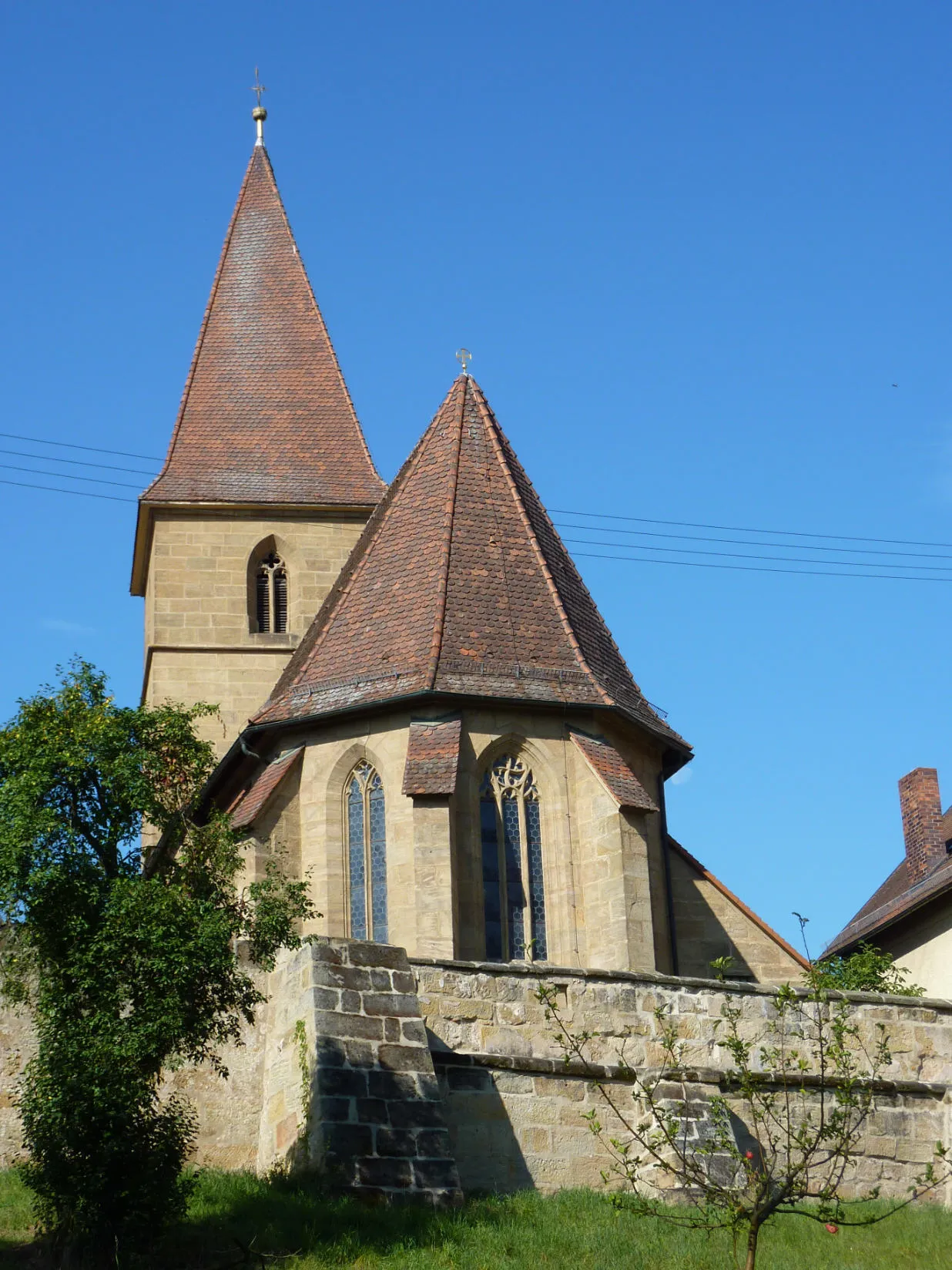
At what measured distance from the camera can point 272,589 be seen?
1507 inches

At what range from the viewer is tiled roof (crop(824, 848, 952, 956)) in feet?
103

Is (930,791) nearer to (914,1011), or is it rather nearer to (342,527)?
(342,527)

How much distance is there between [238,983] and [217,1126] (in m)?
2.42

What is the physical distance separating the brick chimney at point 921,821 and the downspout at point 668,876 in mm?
7837

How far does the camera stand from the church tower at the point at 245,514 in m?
37.3

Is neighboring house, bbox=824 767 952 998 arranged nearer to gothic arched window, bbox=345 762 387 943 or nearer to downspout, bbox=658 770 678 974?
downspout, bbox=658 770 678 974

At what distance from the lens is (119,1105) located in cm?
1587

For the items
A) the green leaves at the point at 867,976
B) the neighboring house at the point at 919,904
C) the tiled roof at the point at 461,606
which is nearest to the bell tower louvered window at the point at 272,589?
the tiled roof at the point at 461,606

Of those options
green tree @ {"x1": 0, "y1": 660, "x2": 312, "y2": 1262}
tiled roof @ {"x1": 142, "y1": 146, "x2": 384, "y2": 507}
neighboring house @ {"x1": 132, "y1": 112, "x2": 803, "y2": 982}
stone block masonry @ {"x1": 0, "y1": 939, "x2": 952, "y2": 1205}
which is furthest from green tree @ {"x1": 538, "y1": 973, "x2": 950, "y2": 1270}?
tiled roof @ {"x1": 142, "y1": 146, "x2": 384, "y2": 507}

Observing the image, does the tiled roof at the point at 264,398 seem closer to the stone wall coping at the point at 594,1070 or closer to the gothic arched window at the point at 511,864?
the gothic arched window at the point at 511,864

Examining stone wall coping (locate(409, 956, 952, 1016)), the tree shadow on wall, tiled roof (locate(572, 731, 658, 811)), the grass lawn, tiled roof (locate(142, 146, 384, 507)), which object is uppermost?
tiled roof (locate(142, 146, 384, 507))

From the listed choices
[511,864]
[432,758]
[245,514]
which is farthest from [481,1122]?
[245,514]

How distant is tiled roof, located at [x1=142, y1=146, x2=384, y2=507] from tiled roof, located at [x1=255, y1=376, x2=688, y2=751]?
323 inches

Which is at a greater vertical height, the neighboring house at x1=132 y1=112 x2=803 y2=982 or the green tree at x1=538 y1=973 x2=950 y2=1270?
the neighboring house at x1=132 y1=112 x2=803 y2=982
